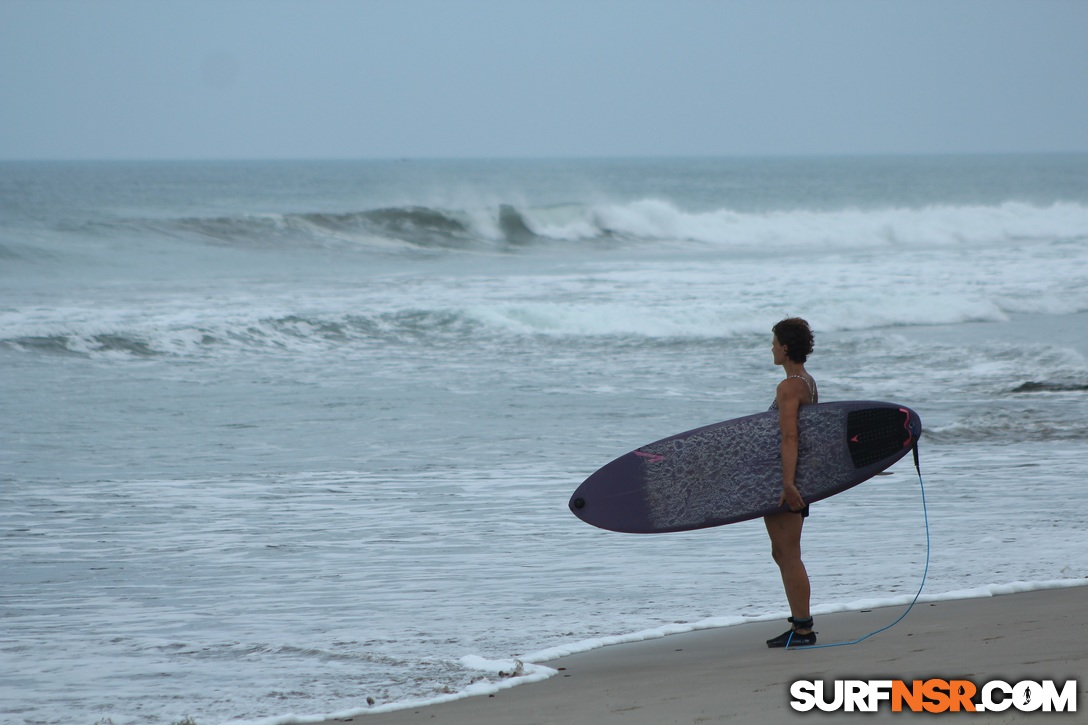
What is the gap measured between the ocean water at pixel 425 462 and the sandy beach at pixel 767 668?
22 centimetres

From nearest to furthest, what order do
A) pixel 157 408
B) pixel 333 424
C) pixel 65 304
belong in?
1. pixel 333 424
2. pixel 157 408
3. pixel 65 304

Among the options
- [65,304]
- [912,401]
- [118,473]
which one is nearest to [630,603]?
[118,473]

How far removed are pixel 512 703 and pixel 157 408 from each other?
684 cm

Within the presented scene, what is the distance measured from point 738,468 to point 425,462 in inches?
138

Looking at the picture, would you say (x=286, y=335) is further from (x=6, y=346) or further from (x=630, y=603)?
(x=630, y=603)

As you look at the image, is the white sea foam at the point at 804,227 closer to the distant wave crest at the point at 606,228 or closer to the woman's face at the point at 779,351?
the distant wave crest at the point at 606,228

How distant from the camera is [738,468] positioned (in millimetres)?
4273

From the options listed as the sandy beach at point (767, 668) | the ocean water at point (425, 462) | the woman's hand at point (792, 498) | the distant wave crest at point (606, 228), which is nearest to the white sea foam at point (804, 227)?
the distant wave crest at point (606, 228)

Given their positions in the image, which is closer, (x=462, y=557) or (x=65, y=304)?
(x=462, y=557)

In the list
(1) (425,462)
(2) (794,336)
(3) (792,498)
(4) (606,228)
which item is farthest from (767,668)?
(4) (606,228)

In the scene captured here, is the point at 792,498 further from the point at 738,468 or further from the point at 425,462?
the point at 425,462

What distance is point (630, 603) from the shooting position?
15.0 feet

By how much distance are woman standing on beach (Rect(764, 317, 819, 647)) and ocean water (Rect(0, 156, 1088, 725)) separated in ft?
1.81

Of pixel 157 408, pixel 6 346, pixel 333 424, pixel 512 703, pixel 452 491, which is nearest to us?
pixel 512 703
